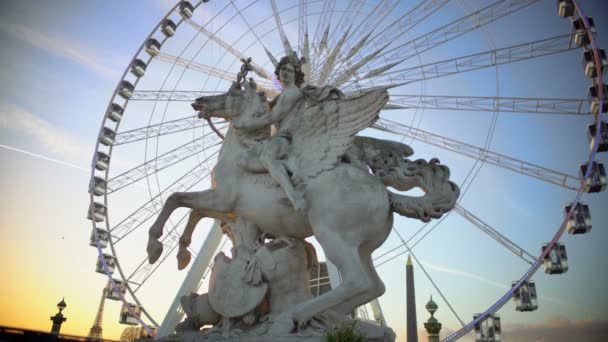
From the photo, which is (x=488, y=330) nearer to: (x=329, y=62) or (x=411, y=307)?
(x=411, y=307)

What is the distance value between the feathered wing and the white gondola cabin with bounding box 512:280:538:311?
9.87 m

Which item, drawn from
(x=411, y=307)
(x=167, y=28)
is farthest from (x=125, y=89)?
(x=411, y=307)

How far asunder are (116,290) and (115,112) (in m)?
5.43

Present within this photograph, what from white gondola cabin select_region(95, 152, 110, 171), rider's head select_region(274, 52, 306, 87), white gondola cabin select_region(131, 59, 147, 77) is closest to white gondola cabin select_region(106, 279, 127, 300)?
white gondola cabin select_region(95, 152, 110, 171)

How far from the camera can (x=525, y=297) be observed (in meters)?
13.7

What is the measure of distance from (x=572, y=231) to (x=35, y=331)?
1233 cm

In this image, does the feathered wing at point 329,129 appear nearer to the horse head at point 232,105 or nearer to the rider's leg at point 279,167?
the rider's leg at point 279,167

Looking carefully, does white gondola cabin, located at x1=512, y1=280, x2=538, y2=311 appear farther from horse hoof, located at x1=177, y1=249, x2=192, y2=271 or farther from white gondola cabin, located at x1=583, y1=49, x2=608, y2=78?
horse hoof, located at x1=177, y1=249, x2=192, y2=271

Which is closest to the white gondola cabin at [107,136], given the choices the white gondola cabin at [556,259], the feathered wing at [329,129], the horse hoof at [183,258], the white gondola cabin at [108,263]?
the white gondola cabin at [108,263]

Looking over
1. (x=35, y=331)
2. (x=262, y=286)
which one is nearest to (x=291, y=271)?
(x=262, y=286)

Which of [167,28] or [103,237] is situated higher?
[167,28]

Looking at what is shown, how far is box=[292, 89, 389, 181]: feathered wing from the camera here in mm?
5711

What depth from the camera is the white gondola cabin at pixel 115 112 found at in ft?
54.9

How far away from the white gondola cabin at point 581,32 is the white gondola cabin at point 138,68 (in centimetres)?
1231
